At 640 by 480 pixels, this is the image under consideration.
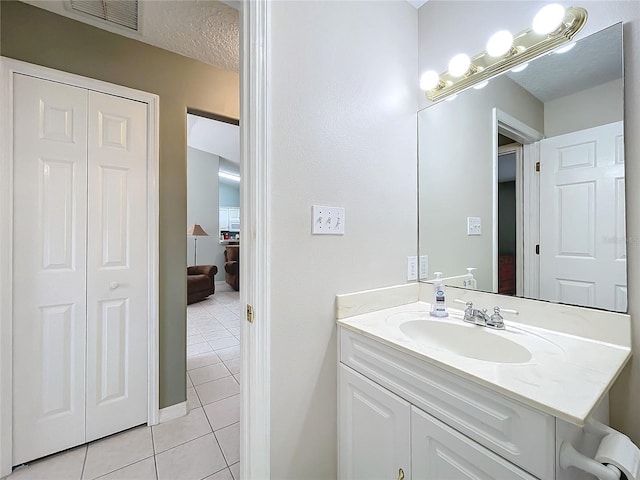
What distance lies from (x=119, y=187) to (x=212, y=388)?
1.65 m

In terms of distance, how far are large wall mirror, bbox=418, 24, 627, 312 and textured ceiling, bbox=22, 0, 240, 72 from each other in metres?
1.22

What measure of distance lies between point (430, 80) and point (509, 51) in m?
0.34

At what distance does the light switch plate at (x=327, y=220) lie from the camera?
112cm

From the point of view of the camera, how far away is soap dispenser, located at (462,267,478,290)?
1.33 metres

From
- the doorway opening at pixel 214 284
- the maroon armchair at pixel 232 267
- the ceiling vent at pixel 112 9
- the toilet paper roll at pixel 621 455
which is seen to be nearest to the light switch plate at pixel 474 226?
the toilet paper roll at pixel 621 455

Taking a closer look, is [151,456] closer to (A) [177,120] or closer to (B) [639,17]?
(A) [177,120]

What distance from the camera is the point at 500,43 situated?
1162 mm

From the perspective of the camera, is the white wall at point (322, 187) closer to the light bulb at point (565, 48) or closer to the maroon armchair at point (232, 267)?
the light bulb at point (565, 48)

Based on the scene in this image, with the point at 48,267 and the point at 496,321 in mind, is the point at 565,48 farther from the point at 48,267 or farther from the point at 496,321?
the point at 48,267

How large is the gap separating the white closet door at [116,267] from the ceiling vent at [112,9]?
40 cm

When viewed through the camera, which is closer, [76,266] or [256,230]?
[256,230]

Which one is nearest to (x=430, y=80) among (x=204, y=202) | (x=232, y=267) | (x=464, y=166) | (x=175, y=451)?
(x=464, y=166)

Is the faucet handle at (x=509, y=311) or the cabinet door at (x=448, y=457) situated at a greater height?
the faucet handle at (x=509, y=311)

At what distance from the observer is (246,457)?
3.38 ft
